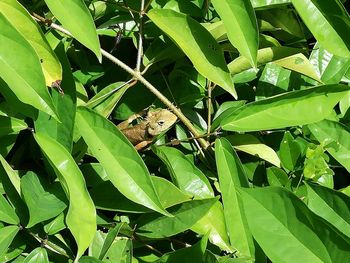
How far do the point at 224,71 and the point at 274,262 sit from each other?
43cm

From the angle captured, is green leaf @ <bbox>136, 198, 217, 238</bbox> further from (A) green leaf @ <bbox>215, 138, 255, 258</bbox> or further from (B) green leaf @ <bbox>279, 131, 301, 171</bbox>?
(B) green leaf @ <bbox>279, 131, 301, 171</bbox>

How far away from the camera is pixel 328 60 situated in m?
1.65

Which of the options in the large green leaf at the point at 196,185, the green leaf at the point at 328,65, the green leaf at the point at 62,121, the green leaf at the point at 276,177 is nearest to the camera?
the green leaf at the point at 62,121

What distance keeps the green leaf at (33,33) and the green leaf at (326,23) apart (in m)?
0.53

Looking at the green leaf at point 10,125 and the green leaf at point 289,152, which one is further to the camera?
the green leaf at point 289,152

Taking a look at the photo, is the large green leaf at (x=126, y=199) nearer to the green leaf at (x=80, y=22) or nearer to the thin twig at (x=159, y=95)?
the thin twig at (x=159, y=95)

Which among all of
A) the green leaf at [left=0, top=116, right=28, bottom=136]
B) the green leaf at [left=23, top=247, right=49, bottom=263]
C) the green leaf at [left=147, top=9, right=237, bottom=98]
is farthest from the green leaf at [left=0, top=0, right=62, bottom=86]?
the green leaf at [left=23, top=247, right=49, bottom=263]

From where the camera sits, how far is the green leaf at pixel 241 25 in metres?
1.21

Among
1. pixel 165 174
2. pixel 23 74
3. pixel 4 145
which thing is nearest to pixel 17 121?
pixel 4 145

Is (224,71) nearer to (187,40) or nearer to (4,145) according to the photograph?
(187,40)

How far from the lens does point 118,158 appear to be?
1236 mm

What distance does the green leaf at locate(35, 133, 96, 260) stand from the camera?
1203mm

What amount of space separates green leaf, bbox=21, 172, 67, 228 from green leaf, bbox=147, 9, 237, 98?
44cm

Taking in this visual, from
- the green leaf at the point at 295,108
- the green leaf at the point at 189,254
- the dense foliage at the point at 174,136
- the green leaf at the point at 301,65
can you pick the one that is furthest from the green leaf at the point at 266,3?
the green leaf at the point at 189,254
